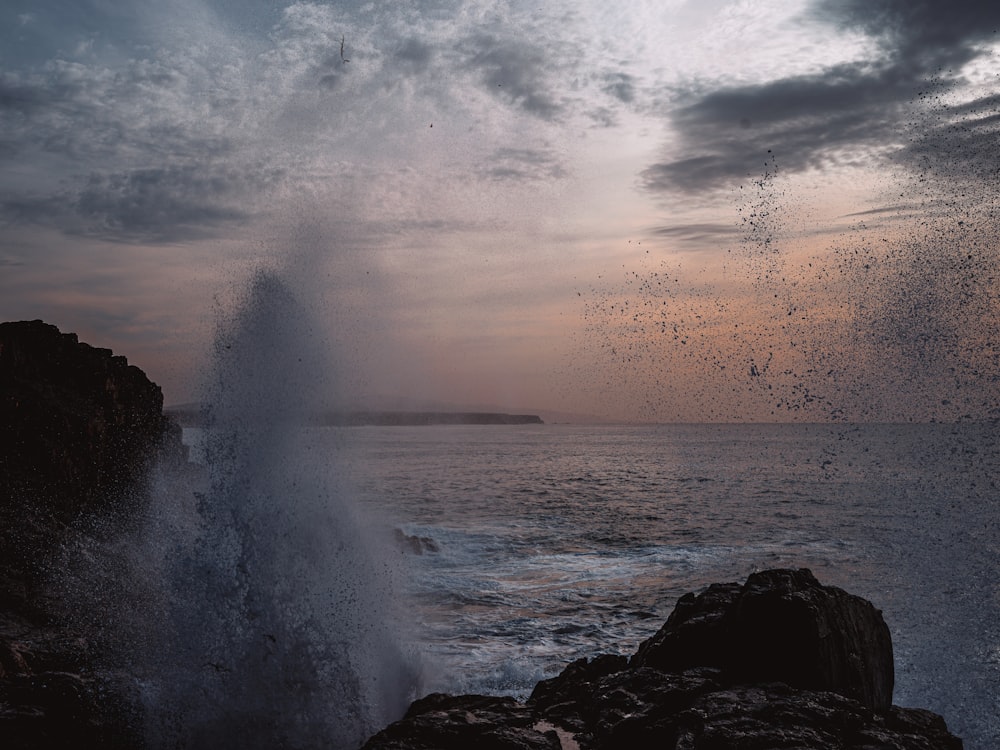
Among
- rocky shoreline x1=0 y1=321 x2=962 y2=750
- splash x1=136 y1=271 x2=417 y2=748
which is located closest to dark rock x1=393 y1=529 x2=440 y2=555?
splash x1=136 y1=271 x2=417 y2=748

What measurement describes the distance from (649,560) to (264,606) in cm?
1572

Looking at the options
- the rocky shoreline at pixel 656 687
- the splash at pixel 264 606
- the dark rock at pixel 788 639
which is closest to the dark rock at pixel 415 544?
the splash at pixel 264 606

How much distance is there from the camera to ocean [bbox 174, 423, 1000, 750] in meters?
12.7

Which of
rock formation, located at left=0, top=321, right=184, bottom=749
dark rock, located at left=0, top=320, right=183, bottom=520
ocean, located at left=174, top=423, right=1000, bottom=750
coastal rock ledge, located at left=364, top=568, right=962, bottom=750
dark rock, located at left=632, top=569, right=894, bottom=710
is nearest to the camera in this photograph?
coastal rock ledge, located at left=364, top=568, right=962, bottom=750

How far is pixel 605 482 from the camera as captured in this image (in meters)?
54.8

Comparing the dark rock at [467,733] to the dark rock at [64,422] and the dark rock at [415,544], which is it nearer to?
the dark rock at [64,422]

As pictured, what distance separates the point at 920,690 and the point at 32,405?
2100 cm

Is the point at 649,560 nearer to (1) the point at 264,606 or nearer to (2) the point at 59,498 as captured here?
(1) the point at 264,606

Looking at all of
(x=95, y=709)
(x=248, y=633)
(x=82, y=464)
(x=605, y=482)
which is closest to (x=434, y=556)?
(x=82, y=464)

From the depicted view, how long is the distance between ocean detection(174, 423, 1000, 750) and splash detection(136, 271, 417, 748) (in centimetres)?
80

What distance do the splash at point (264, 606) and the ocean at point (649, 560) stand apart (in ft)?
2.61

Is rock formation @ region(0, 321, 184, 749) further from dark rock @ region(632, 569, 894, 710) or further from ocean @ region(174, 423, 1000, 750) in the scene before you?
dark rock @ region(632, 569, 894, 710)

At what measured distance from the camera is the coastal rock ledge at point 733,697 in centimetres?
641

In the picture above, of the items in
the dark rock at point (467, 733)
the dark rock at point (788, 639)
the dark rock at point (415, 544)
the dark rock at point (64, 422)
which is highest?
the dark rock at point (64, 422)
